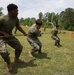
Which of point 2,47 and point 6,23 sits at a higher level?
point 6,23

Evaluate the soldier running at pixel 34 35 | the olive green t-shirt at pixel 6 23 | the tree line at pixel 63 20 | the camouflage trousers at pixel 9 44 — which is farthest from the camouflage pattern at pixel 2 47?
the tree line at pixel 63 20

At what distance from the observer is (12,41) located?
24.9ft

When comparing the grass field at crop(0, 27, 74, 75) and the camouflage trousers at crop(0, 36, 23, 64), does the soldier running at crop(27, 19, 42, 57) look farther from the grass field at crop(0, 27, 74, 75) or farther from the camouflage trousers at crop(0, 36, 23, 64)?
the camouflage trousers at crop(0, 36, 23, 64)

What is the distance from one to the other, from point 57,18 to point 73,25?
11.3 meters

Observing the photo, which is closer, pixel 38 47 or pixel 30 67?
pixel 30 67

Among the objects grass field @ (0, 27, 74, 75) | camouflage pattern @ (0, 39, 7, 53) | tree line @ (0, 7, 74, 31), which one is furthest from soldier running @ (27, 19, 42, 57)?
tree line @ (0, 7, 74, 31)

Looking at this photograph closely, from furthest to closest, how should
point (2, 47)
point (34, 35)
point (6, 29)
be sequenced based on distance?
point (34, 35) → point (6, 29) → point (2, 47)

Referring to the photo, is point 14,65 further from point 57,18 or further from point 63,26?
point 57,18

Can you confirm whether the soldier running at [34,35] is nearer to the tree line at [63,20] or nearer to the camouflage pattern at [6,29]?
the camouflage pattern at [6,29]

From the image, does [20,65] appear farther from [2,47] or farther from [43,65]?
[2,47]

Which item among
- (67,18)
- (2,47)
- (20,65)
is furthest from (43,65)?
(67,18)

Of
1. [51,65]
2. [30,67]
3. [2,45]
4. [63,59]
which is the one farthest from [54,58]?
[2,45]

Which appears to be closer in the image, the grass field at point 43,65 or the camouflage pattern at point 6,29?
the camouflage pattern at point 6,29

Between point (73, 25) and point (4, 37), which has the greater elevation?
point (4, 37)
